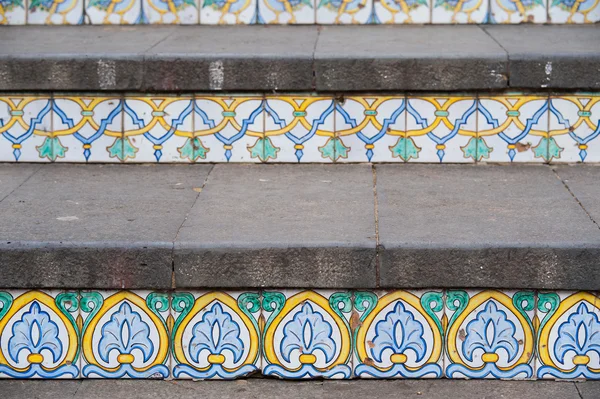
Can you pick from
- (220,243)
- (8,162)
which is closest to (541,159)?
(220,243)

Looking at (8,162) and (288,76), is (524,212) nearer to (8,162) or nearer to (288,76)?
(288,76)

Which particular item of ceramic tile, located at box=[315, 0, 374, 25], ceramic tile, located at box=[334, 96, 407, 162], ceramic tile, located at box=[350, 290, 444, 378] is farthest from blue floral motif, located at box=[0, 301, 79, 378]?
ceramic tile, located at box=[315, 0, 374, 25]

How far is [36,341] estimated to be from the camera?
82.9 inches

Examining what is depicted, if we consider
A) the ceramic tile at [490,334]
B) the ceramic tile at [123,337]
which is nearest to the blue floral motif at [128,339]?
the ceramic tile at [123,337]

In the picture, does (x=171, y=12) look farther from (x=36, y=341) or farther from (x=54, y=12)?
(x=36, y=341)

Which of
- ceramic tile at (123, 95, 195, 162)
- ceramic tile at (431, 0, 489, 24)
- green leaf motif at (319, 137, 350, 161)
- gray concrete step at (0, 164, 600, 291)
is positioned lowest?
gray concrete step at (0, 164, 600, 291)

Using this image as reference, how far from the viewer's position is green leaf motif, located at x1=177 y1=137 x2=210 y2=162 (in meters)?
2.75

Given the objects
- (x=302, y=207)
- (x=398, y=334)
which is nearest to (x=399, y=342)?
(x=398, y=334)

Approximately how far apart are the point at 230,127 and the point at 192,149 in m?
0.13

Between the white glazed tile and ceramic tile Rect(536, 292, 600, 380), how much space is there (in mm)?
740

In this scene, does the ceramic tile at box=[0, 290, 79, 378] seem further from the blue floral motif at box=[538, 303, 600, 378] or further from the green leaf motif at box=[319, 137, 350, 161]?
the blue floral motif at box=[538, 303, 600, 378]

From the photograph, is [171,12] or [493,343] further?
[171,12]

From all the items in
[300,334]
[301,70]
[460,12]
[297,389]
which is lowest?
[297,389]

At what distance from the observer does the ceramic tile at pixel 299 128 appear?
2727mm
